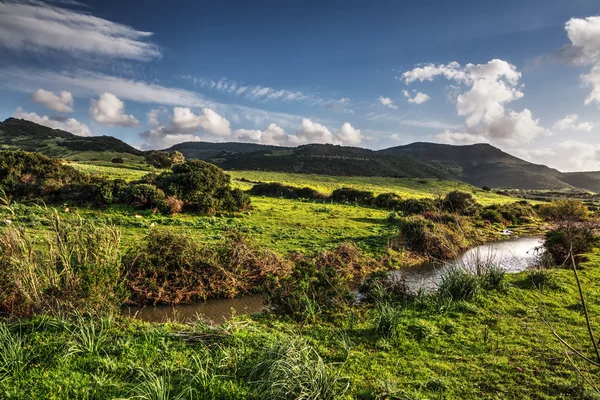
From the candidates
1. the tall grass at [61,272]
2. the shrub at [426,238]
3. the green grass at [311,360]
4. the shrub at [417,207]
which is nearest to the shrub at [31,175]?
the tall grass at [61,272]

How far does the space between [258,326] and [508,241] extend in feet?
92.3

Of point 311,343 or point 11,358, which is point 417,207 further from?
point 11,358

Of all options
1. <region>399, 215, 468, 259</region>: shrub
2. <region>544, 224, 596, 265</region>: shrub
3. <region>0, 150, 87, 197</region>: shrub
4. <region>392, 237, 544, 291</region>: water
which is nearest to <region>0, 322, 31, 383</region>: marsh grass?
<region>392, 237, 544, 291</region>: water

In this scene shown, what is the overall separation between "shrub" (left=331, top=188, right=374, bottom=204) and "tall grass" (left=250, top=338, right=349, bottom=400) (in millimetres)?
40916

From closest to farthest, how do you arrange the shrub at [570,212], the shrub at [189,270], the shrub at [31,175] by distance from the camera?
the shrub at [189,270] < the shrub at [570,212] < the shrub at [31,175]

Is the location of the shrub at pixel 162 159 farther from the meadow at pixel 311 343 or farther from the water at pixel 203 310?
the water at pixel 203 310

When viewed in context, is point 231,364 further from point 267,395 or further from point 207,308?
point 207,308

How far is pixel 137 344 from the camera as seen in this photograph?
7.98 metres

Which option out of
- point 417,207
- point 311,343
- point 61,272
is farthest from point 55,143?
point 311,343

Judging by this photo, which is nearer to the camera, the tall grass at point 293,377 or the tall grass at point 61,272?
the tall grass at point 293,377

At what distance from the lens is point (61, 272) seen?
936 cm

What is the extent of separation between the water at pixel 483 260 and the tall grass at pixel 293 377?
7585 millimetres

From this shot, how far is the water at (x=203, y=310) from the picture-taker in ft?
38.6

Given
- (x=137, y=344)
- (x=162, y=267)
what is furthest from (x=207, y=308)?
(x=137, y=344)
